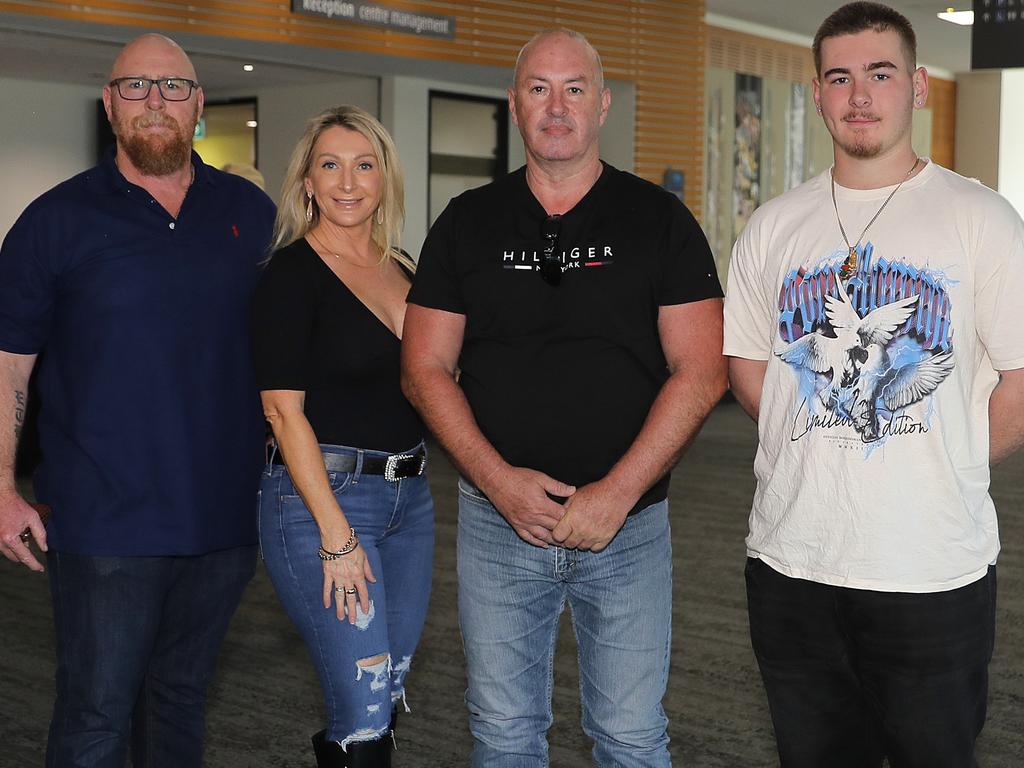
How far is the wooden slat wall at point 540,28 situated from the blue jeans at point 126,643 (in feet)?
20.4

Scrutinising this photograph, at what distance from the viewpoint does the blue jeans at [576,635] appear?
2482 millimetres

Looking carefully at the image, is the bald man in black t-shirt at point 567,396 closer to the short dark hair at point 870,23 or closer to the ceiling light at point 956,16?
the short dark hair at point 870,23

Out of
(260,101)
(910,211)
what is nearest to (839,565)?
(910,211)

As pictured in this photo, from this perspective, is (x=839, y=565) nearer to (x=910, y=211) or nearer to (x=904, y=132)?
(x=910, y=211)

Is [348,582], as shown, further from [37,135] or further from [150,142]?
[37,135]

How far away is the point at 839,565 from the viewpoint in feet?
7.50

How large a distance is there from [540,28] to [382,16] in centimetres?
165

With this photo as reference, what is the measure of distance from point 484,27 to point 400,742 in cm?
750

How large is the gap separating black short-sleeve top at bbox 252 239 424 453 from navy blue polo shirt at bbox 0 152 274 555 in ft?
0.44

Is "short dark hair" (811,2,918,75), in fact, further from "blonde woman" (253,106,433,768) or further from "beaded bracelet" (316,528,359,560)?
"beaded bracelet" (316,528,359,560)

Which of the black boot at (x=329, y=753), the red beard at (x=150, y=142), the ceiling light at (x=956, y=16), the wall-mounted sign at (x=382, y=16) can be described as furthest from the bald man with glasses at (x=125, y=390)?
the ceiling light at (x=956, y=16)

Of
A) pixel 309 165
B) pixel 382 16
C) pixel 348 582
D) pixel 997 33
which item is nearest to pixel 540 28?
pixel 382 16

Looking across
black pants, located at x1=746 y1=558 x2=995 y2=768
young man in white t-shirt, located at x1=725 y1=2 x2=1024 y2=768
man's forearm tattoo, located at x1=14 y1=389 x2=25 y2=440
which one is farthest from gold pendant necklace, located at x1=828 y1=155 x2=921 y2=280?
man's forearm tattoo, located at x1=14 y1=389 x2=25 y2=440

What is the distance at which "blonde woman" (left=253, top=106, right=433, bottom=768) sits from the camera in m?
2.51
